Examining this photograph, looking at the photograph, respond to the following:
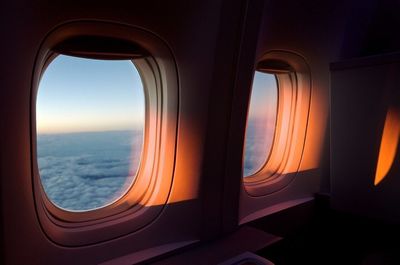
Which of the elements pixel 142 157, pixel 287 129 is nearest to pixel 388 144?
pixel 287 129

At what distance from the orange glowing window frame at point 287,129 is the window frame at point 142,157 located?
1219mm

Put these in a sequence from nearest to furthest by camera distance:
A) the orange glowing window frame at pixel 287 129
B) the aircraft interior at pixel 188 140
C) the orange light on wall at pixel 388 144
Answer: the aircraft interior at pixel 188 140 → the orange light on wall at pixel 388 144 → the orange glowing window frame at pixel 287 129

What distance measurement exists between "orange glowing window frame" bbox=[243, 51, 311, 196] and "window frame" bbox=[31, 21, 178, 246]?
122 cm

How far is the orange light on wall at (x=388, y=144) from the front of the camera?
8.70 feet

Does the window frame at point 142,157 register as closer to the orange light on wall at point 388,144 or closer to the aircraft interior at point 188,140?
the aircraft interior at point 188,140

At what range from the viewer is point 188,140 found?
2551mm

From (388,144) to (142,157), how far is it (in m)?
2.14

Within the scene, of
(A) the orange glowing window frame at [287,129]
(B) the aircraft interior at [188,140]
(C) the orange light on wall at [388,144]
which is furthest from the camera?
(A) the orange glowing window frame at [287,129]

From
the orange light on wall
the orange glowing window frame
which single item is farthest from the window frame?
the orange light on wall

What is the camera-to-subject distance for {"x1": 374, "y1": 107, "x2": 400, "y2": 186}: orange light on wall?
2652 millimetres

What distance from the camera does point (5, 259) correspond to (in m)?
1.77

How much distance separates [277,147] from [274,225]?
965 mm

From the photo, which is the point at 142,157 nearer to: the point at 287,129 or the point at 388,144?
the point at 287,129

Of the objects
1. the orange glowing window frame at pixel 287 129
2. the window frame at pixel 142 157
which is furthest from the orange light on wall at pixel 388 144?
the window frame at pixel 142 157
